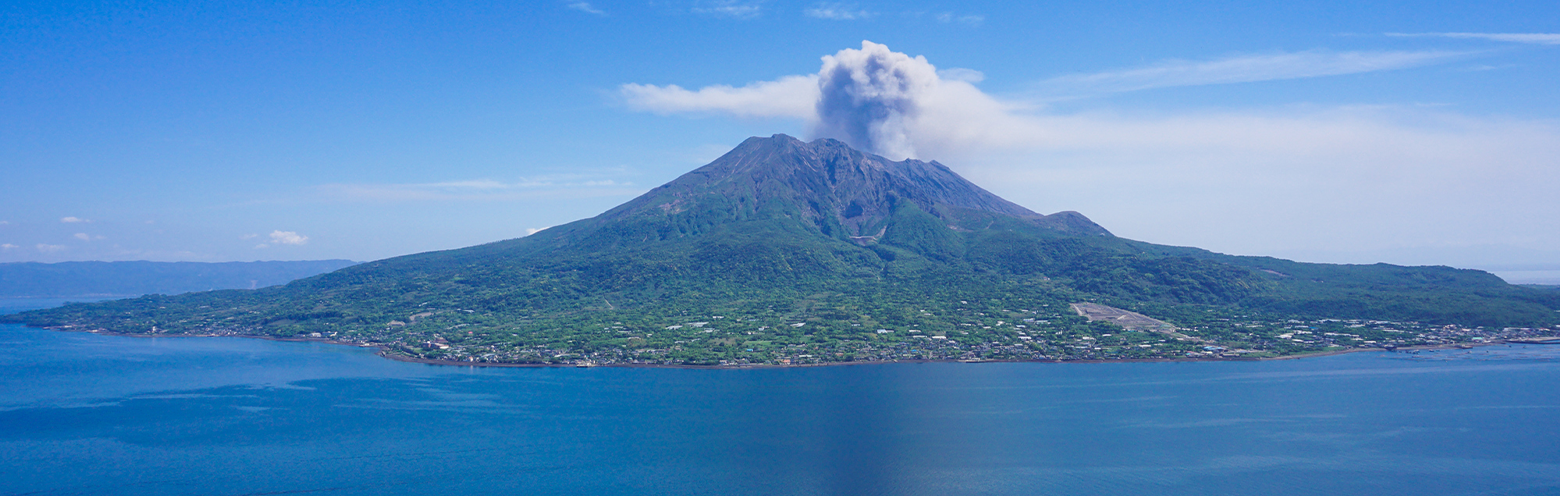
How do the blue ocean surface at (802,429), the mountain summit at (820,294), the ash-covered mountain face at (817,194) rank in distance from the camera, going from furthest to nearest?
the ash-covered mountain face at (817,194) → the mountain summit at (820,294) → the blue ocean surface at (802,429)

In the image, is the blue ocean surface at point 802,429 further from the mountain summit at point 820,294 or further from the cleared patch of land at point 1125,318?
the cleared patch of land at point 1125,318

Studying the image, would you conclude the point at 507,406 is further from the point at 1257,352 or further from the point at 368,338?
the point at 1257,352

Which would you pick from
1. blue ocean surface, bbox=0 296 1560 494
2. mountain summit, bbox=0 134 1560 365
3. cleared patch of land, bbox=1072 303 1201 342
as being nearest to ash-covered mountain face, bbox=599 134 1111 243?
mountain summit, bbox=0 134 1560 365

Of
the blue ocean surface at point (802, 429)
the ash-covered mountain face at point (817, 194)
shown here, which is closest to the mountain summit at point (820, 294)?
the ash-covered mountain face at point (817, 194)

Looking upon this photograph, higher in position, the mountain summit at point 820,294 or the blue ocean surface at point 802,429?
the mountain summit at point 820,294

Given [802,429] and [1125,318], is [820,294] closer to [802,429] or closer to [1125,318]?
[1125,318]

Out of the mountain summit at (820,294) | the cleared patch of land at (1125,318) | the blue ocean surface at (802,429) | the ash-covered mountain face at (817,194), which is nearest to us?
the blue ocean surface at (802,429)

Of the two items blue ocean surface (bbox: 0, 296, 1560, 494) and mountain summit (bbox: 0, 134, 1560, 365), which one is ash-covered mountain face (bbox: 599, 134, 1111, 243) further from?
blue ocean surface (bbox: 0, 296, 1560, 494)

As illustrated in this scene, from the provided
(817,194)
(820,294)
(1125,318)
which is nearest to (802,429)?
(1125,318)
